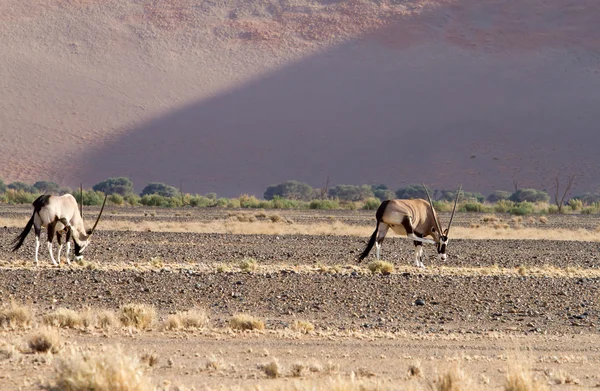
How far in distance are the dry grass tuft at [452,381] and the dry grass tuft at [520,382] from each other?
32 cm

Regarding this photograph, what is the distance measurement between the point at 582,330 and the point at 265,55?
85.1 meters

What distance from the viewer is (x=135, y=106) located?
87688mm

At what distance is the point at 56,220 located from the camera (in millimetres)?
16609

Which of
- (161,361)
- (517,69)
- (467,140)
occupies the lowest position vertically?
(161,361)

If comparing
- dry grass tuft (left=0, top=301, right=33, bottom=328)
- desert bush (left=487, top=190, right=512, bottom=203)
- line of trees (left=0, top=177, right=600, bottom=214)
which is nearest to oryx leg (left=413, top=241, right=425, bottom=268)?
dry grass tuft (left=0, top=301, right=33, bottom=328)

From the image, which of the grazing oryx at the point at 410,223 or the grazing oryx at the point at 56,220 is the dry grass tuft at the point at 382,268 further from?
the grazing oryx at the point at 56,220

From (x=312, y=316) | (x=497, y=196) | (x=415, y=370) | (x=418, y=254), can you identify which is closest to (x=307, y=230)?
(x=418, y=254)

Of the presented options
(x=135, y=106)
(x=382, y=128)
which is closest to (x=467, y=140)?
(x=382, y=128)

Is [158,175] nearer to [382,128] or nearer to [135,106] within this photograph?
[135,106]

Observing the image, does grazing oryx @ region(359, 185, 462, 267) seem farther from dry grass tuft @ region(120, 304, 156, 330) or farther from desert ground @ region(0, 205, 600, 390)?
dry grass tuft @ region(120, 304, 156, 330)

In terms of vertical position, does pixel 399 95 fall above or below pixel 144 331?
above

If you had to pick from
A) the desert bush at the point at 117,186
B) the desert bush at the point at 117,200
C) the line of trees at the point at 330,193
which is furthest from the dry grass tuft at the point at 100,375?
the desert bush at the point at 117,186

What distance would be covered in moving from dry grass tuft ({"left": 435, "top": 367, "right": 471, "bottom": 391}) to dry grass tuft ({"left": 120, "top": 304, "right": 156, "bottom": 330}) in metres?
4.37

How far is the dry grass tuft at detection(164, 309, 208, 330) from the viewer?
36.0ft
